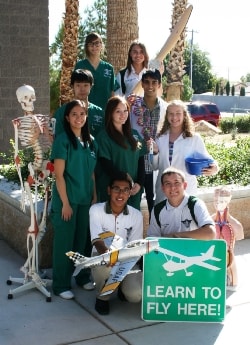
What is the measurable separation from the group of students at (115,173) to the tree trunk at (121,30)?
574 cm

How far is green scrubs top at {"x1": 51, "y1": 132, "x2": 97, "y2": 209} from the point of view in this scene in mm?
4387

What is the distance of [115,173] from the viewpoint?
4574 mm

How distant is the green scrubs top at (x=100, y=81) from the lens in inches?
215

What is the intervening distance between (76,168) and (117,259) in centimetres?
89

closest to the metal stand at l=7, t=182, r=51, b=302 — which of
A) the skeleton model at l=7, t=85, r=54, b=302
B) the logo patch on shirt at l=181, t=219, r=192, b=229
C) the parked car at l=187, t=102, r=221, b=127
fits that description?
the skeleton model at l=7, t=85, r=54, b=302

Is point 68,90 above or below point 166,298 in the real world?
above

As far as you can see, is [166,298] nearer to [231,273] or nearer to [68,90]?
[231,273]

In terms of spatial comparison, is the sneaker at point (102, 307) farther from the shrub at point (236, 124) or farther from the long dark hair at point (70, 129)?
the shrub at point (236, 124)

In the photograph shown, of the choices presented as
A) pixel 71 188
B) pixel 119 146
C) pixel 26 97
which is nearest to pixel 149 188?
pixel 119 146

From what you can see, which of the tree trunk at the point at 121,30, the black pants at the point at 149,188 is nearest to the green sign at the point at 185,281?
the black pants at the point at 149,188

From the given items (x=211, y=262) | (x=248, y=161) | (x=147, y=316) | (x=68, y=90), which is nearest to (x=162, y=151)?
(x=211, y=262)

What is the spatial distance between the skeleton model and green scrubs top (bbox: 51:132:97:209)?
0.75ft

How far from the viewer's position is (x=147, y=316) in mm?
4211

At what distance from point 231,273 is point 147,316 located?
41.4 inches
